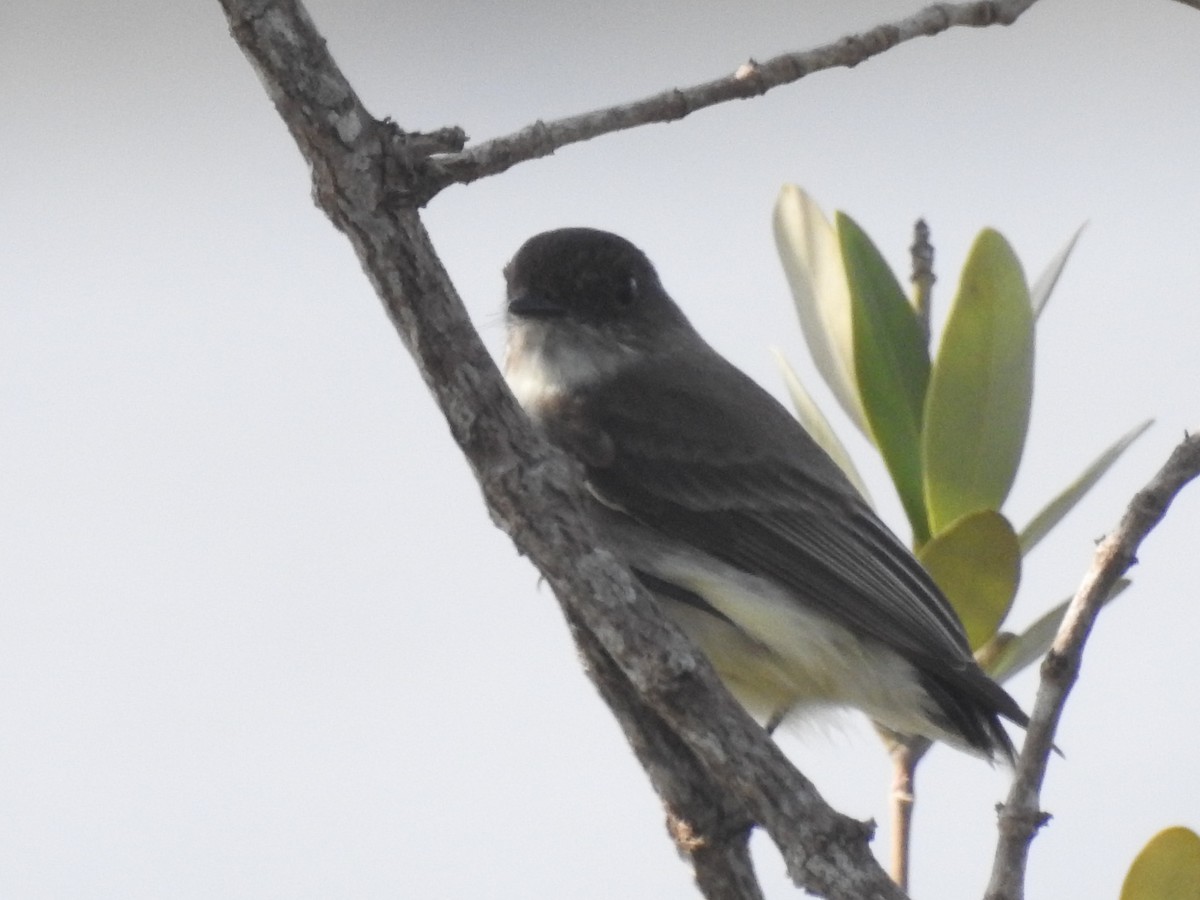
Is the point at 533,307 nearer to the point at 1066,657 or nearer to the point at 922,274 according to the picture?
the point at 922,274

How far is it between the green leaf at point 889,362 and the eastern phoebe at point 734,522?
18 centimetres

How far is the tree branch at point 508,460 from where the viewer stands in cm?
196

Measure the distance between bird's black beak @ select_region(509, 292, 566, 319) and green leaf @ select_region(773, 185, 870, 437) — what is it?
0.71 metres

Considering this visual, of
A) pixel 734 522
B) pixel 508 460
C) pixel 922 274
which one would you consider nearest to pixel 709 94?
pixel 508 460

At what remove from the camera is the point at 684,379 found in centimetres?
365

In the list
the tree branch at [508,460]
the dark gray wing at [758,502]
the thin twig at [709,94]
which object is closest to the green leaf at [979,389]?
the dark gray wing at [758,502]

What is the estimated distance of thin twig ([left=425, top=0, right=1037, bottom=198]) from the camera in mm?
2064

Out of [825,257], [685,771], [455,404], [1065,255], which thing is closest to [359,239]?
[455,404]

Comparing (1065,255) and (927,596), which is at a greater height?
(1065,255)

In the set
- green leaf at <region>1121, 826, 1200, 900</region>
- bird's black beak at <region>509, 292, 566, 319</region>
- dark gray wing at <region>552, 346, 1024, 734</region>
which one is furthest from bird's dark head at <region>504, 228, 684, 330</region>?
green leaf at <region>1121, 826, 1200, 900</region>

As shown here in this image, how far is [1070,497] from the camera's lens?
2.71 metres

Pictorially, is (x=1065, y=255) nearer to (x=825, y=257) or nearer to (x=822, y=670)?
(x=825, y=257)

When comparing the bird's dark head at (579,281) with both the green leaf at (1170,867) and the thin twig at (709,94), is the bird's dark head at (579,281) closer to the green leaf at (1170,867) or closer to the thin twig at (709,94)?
the thin twig at (709,94)

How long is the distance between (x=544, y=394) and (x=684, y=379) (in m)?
0.33
